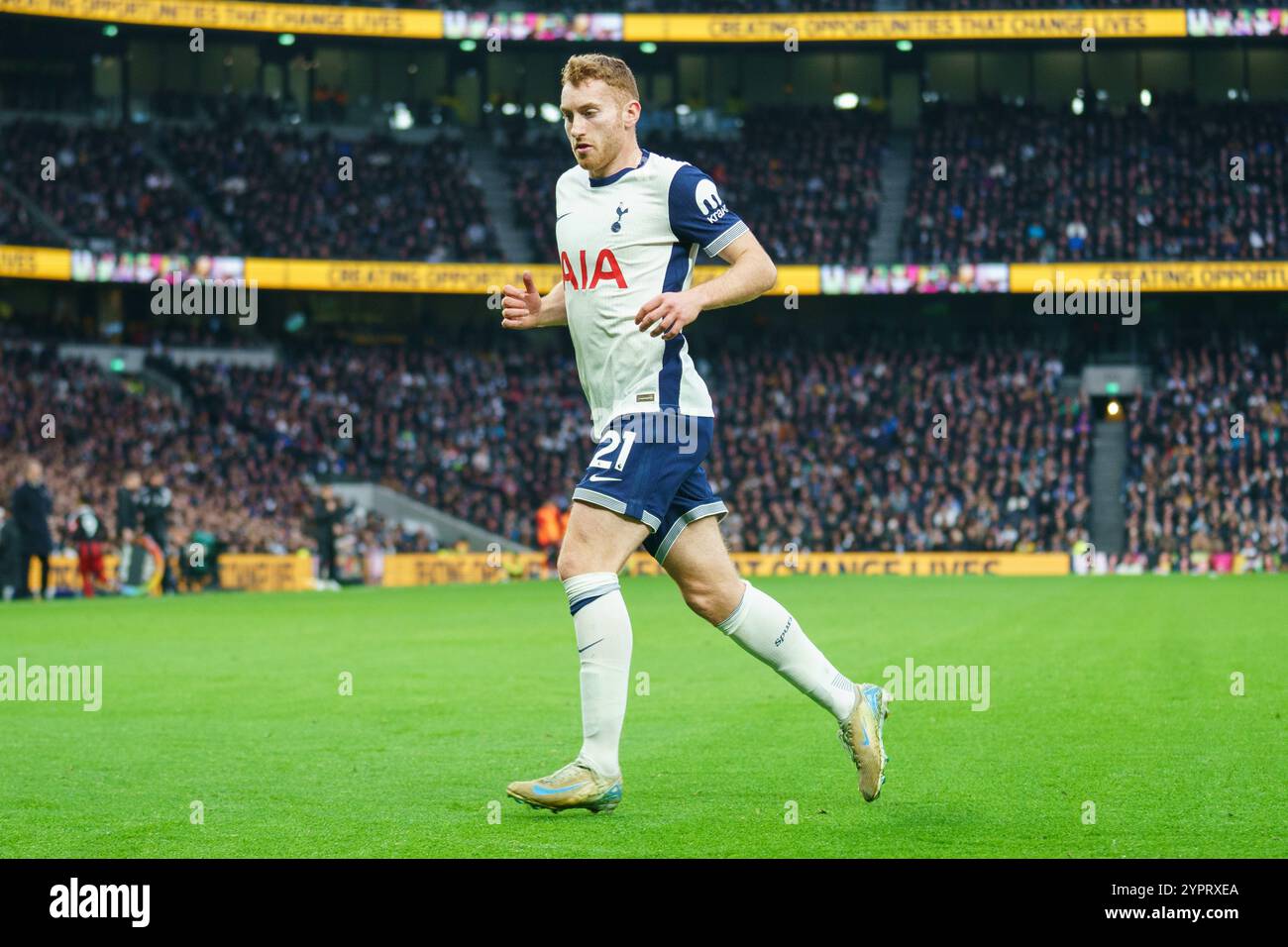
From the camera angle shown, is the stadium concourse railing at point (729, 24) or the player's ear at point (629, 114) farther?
the stadium concourse railing at point (729, 24)

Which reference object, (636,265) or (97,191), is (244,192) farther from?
(636,265)

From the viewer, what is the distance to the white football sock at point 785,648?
6.19 m

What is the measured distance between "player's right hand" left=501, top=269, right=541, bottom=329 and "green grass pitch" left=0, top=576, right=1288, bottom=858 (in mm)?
1857

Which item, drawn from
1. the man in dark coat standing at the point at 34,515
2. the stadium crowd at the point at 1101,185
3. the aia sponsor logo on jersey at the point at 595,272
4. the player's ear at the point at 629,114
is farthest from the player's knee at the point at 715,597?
the stadium crowd at the point at 1101,185

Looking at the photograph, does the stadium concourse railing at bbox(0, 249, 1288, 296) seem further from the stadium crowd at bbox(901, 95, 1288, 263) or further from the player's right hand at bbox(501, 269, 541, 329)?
the player's right hand at bbox(501, 269, 541, 329)

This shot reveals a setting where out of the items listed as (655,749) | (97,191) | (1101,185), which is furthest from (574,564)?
(1101,185)

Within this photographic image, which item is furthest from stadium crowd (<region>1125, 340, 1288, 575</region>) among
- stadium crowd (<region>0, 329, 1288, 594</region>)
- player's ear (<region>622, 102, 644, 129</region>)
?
player's ear (<region>622, 102, 644, 129</region>)

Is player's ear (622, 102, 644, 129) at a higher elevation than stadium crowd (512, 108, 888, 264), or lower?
lower

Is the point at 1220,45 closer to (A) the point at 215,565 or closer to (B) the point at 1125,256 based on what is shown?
(B) the point at 1125,256

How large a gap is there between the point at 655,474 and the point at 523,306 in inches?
38.0

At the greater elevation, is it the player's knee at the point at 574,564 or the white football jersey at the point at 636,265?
the white football jersey at the point at 636,265

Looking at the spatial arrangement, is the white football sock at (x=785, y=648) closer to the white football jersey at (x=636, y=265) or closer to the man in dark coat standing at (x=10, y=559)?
the white football jersey at (x=636, y=265)

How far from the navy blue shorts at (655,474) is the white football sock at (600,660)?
0.26 meters

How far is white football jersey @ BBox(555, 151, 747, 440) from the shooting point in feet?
20.2
